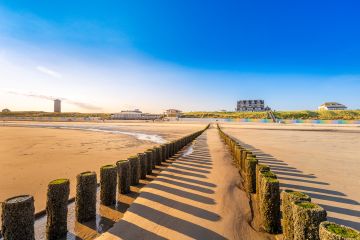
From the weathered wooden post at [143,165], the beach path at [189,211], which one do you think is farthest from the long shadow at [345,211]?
the weathered wooden post at [143,165]

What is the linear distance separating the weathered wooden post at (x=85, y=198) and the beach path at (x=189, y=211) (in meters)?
0.78

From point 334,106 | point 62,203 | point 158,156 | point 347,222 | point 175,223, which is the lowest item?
point 347,222

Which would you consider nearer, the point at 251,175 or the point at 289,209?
the point at 289,209

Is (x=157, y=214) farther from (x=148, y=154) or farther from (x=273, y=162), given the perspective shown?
(x=273, y=162)

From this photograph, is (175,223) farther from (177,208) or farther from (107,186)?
(107,186)

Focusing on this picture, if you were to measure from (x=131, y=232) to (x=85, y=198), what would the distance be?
1400mm

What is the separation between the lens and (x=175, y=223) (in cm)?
430

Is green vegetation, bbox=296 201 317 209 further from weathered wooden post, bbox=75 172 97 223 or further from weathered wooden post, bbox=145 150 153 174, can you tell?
weathered wooden post, bbox=145 150 153 174

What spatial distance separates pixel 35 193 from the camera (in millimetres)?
6527

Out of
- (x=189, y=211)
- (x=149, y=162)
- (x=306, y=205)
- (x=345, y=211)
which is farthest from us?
(x=149, y=162)

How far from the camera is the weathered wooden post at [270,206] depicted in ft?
13.8

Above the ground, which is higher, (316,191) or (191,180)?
(191,180)

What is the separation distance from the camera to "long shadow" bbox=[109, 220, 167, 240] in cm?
378

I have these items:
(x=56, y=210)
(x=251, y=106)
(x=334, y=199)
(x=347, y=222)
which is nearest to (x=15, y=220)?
(x=56, y=210)
